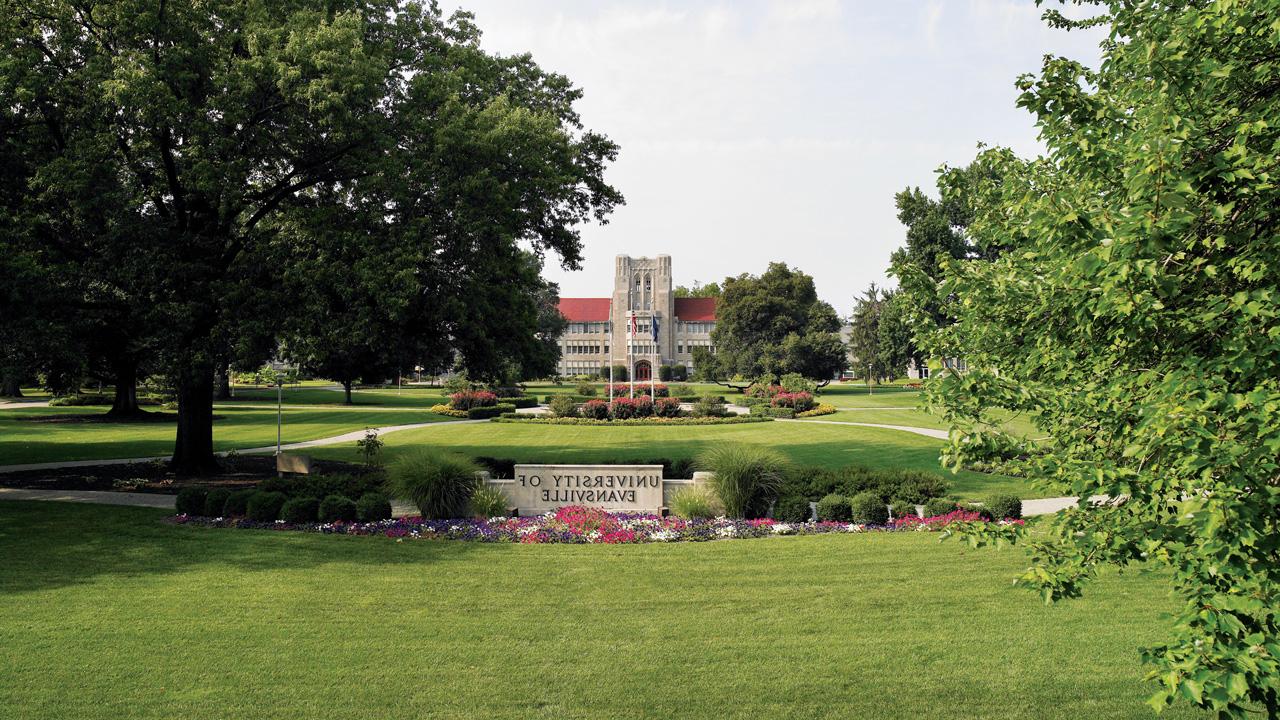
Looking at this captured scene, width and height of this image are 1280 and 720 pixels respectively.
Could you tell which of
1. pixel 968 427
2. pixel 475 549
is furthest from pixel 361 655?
pixel 968 427

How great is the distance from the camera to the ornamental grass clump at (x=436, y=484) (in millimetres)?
14898

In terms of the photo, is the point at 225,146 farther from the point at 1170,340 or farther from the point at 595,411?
the point at 595,411

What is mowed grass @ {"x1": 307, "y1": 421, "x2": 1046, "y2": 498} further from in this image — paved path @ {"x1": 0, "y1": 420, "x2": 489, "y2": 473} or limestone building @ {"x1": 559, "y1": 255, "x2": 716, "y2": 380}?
limestone building @ {"x1": 559, "y1": 255, "x2": 716, "y2": 380}

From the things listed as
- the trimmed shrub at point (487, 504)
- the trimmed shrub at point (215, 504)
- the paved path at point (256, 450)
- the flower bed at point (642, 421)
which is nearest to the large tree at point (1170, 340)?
the trimmed shrub at point (487, 504)

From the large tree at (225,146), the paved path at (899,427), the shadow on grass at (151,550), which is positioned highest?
the large tree at (225,146)

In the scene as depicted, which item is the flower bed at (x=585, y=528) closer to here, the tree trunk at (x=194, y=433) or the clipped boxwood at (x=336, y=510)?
the clipped boxwood at (x=336, y=510)

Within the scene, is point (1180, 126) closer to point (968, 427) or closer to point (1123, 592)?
point (968, 427)

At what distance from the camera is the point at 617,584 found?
10.7m

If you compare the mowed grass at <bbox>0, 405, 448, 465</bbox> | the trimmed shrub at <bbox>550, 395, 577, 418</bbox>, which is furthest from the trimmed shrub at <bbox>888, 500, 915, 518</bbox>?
the trimmed shrub at <bbox>550, 395, 577, 418</bbox>

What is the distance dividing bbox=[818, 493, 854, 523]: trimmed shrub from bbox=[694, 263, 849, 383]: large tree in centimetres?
5510

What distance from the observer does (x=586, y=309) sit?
397 ft

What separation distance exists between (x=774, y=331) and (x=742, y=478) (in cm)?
6523

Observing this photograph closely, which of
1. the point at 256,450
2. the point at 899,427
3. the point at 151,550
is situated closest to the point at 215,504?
the point at 151,550

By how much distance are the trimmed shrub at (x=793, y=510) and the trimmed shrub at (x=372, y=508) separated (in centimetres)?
705
